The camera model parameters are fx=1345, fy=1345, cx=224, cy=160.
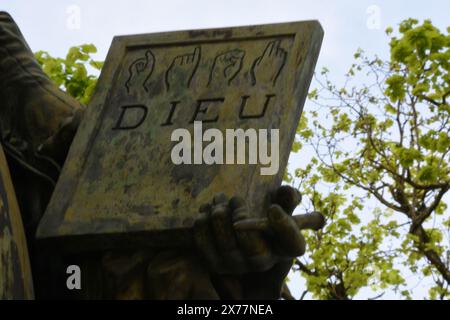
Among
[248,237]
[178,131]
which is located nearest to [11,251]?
[248,237]

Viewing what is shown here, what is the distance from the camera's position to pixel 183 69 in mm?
4996

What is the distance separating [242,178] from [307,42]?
0.71m

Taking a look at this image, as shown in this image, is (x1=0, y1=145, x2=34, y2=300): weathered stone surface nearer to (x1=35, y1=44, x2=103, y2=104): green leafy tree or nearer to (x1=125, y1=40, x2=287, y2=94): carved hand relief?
(x1=125, y1=40, x2=287, y2=94): carved hand relief

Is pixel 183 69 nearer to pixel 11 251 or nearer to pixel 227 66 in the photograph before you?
pixel 227 66

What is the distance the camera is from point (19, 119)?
505cm

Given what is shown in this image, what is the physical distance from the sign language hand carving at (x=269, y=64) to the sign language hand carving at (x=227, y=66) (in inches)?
2.6

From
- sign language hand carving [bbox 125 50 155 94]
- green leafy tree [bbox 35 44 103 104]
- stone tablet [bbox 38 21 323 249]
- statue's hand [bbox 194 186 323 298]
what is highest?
green leafy tree [bbox 35 44 103 104]

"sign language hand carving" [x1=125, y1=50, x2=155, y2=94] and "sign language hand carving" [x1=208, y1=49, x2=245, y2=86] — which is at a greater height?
"sign language hand carving" [x1=125, y1=50, x2=155, y2=94]

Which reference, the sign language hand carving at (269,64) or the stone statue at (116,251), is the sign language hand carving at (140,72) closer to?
the stone statue at (116,251)

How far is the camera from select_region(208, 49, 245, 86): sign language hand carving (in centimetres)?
488

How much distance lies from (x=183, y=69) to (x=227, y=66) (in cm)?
18

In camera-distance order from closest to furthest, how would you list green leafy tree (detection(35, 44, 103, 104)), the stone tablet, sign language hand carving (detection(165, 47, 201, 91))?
the stone tablet, sign language hand carving (detection(165, 47, 201, 91)), green leafy tree (detection(35, 44, 103, 104))

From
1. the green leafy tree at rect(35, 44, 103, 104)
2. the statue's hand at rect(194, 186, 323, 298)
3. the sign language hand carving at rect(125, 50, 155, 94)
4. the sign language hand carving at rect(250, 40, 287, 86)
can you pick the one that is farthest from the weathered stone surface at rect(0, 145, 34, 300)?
the green leafy tree at rect(35, 44, 103, 104)
